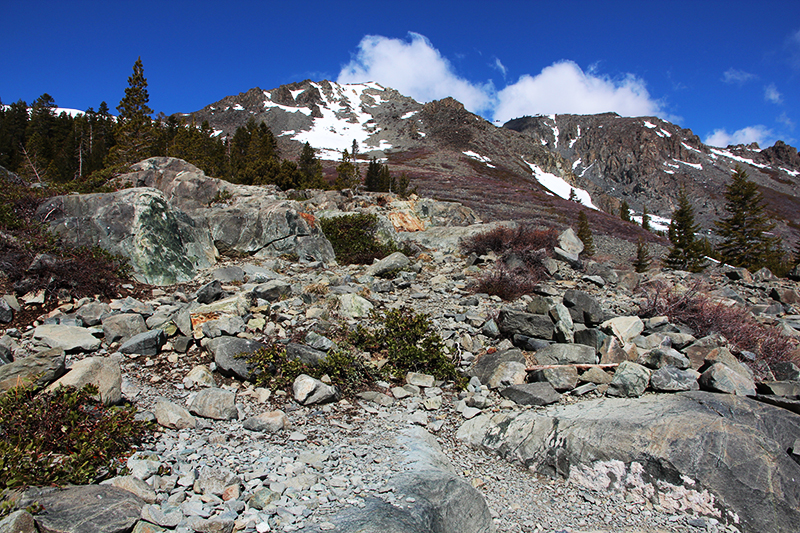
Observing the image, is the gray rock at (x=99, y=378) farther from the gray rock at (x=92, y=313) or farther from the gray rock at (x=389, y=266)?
the gray rock at (x=389, y=266)

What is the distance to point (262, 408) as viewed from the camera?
501 centimetres

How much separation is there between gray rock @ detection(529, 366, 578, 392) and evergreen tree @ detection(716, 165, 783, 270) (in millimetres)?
27872

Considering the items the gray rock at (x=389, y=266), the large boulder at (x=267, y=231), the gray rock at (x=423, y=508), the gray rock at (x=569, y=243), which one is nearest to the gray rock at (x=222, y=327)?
the gray rock at (x=423, y=508)

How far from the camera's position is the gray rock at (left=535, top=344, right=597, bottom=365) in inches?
241

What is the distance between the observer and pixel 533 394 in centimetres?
554

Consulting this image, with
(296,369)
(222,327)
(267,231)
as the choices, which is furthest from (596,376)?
(267,231)

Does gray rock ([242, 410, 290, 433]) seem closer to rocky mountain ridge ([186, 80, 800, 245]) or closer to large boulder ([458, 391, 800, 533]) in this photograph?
large boulder ([458, 391, 800, 533])

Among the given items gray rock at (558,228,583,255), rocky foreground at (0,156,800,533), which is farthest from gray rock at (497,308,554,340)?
gray rock at (558,228,583,255)

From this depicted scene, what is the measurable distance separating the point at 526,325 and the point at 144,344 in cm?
632

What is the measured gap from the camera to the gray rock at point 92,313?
6672 millimetres

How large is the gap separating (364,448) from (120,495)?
2.14 m

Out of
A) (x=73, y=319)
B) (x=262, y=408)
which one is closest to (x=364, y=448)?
(x=262, y=408)

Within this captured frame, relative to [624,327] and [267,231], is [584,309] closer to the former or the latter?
[624,327]

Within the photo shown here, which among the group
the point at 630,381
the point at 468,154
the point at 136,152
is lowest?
the point at 630,381
